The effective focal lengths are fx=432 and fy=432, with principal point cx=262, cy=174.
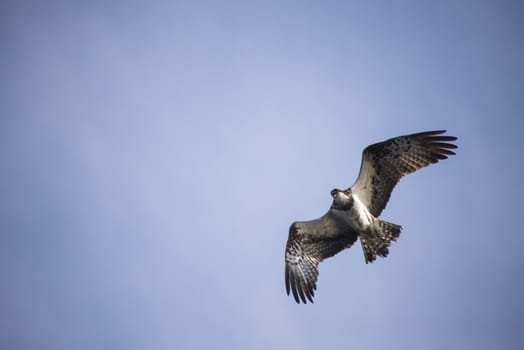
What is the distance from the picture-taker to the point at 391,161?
33.5 feet

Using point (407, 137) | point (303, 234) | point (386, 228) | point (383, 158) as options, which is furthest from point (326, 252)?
point (407, 137)

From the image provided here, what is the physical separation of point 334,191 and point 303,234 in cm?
164

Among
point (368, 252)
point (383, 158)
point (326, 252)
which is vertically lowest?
point (368, 252)

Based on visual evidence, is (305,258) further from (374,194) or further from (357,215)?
(374,194)

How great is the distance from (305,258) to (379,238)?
2.09 meters

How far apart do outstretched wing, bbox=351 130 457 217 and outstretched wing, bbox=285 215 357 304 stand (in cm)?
129

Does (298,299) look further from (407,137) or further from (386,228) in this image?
(407,137)

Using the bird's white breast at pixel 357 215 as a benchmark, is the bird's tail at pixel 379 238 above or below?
below

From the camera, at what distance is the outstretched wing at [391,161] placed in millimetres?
9977

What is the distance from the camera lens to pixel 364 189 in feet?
34.2

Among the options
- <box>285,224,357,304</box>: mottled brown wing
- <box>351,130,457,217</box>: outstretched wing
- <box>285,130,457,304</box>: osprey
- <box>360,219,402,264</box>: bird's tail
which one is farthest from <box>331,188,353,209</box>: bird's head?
<box>285,224,357,304</box>: mottled brown wing

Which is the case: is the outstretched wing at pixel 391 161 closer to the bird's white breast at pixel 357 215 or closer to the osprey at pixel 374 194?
the osprey at pixel 374 194

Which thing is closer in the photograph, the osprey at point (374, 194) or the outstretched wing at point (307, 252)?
the osprey at point (374, 194)

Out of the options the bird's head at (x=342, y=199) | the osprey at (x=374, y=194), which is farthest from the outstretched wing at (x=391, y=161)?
the bird's head at (x=342, y=199)
